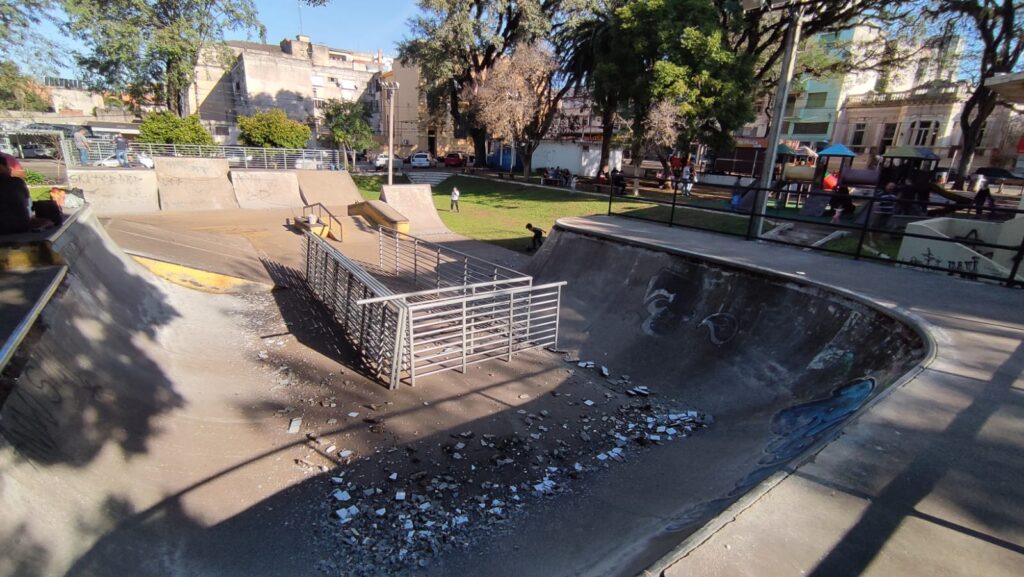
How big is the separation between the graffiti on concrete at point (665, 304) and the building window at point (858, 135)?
4799cm

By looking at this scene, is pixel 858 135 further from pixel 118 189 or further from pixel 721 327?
pixel 118 189

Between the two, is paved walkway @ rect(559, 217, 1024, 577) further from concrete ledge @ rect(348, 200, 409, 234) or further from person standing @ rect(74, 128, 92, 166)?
person standing @ rect(74, 128, 92, 166)

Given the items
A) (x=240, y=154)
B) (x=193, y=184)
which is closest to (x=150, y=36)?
(x=240, y=154)

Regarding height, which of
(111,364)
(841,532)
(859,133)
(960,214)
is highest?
(859,133)

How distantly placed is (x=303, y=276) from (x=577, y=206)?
13430 millimetres

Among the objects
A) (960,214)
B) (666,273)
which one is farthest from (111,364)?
(960,214)

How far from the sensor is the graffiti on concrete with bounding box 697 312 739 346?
21.8 ft

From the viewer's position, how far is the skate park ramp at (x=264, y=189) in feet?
63.6

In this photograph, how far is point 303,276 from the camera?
1091cm

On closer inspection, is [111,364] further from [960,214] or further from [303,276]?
[960,214]

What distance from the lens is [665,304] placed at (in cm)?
770

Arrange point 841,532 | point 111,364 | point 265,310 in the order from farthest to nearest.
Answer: point 265,310 < point 111,364 < point 841,532

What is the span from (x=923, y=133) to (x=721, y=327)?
4721 centimetres

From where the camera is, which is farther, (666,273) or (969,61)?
(969,61)
